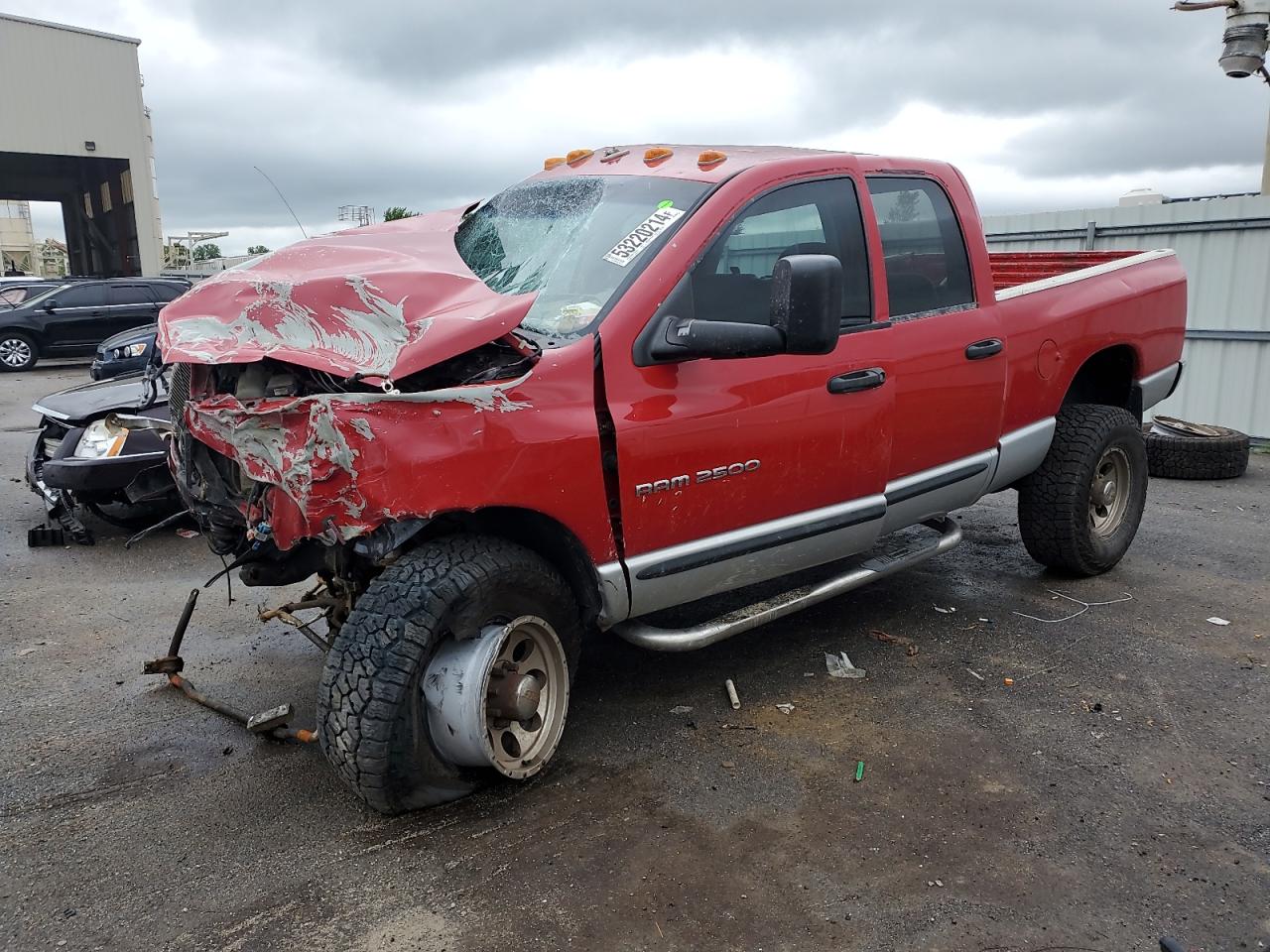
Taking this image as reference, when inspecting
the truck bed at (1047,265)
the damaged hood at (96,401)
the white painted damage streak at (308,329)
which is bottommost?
the damaged hood at (96,401)

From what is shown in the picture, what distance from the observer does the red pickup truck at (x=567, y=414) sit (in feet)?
9.44

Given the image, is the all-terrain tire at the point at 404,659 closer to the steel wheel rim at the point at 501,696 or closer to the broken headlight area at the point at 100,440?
the steel wheel rim at the point at 501,696

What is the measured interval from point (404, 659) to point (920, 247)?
2773 millimetres

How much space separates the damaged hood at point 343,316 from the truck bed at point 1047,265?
11.8 ft

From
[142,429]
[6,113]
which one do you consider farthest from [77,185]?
[142,429]

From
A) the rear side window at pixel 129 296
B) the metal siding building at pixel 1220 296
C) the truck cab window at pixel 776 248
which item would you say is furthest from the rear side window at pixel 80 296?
the truck cab window at pixel 776 248

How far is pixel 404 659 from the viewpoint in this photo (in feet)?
9.36

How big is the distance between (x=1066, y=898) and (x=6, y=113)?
29582mm

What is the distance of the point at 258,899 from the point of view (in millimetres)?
2701

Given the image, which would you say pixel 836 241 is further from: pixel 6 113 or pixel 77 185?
pixel 77 185

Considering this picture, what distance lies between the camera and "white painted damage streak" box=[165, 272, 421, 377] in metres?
2.92

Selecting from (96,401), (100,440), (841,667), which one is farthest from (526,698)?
(96,401)

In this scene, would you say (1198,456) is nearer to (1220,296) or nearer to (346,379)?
(1220,296)

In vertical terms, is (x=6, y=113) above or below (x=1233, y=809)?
above
